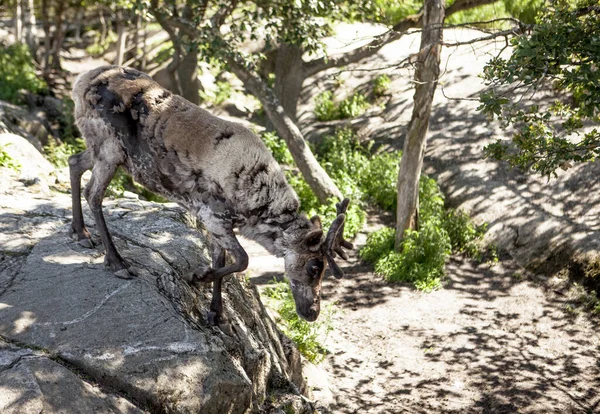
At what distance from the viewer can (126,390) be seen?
4.54 m

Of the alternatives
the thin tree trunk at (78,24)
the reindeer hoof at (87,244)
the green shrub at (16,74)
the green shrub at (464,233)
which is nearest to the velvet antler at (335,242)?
the reindeer hoof at (87,244)

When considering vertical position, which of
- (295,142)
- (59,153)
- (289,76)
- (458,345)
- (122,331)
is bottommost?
(458,345)

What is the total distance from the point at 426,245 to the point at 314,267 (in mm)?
5277

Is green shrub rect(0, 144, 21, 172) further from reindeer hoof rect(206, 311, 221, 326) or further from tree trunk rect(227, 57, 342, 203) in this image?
tree trunk rect(227, 57, 342, 203)

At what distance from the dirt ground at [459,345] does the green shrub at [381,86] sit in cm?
639

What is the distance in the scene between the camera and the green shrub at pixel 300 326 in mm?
8383

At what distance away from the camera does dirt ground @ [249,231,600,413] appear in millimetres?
7723

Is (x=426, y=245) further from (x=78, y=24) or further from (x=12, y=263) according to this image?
(x=78, y=24)

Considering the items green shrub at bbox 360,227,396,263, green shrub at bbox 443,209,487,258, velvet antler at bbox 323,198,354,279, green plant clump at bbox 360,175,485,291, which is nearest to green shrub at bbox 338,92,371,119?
green plant clump at bbox 360,175,485,291

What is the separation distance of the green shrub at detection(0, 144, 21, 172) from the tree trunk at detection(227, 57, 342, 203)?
192 inches

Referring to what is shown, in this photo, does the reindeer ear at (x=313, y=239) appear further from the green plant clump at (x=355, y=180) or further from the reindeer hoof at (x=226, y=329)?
the green plant clump at (x=355, y=180)

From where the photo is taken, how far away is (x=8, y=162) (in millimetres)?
8422

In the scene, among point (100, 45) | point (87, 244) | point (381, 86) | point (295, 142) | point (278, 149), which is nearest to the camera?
point (87, 244)

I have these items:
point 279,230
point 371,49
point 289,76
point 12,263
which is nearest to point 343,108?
point 289,76
